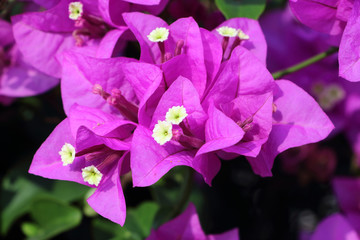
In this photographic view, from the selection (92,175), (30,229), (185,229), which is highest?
(92,175)

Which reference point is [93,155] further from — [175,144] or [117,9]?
[117,9]

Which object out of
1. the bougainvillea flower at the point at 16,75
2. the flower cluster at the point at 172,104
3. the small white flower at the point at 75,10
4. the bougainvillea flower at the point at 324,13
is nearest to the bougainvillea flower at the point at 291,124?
the flower cluster at the point at 172,104

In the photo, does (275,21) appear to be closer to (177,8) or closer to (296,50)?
(296,50)

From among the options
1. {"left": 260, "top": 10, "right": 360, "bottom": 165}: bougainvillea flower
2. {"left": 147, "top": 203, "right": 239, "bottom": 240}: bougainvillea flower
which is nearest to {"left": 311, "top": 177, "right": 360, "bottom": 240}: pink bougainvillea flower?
{"left": 260, "top": 10, "right": 360, "bottom": 165}: bougainvillea flower

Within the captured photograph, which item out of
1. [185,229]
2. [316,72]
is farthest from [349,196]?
[185,229]

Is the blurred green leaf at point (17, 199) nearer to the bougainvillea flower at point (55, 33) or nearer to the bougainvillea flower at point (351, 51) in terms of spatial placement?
the bougainvillea flower at point (55, 33)

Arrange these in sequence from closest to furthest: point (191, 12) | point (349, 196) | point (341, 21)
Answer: point (341, 21)
point (191, 12)
point (349, 196)

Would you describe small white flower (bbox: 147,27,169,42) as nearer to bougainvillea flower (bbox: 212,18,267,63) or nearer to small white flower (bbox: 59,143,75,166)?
bougainvillea flower (bbox: 212,18,267,63)
